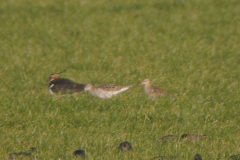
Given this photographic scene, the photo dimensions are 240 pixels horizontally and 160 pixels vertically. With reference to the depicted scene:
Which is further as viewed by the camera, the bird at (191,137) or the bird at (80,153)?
the bird at (191,137)

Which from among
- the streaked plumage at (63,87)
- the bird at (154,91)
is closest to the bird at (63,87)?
the streaked plumage at (63,87)

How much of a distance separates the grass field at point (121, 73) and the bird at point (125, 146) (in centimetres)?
9

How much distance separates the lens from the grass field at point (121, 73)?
6387 millimetres

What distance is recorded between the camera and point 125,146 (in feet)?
19.6

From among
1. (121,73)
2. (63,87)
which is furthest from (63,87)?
(121,73)

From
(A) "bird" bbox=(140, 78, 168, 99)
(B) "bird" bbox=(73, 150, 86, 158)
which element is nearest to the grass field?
(B) "bird" bbox=(73, 150, 86, 158)

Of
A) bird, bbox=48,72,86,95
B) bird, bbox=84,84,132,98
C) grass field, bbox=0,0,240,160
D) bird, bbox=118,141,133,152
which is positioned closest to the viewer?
bird, bbox=118,141,133,152

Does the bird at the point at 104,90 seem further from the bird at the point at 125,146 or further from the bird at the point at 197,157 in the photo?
the bird at the point at 197,157

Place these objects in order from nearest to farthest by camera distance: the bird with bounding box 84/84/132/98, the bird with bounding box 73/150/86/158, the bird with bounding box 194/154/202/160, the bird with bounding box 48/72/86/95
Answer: the bird with bounding box 194/154/202/160 → the bird with bounding box 73/150/86/158 → the bird with bounding box 84/84/132/98 → the bird with bounding box 48/72/86/95

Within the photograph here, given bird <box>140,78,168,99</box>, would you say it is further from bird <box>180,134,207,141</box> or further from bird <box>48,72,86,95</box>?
bird <box>180,134,207,141</box>

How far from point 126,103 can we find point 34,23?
813 cm

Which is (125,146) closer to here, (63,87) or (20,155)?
(20,155)

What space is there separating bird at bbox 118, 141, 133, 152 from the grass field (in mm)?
90

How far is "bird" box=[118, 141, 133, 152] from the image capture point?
594cm
